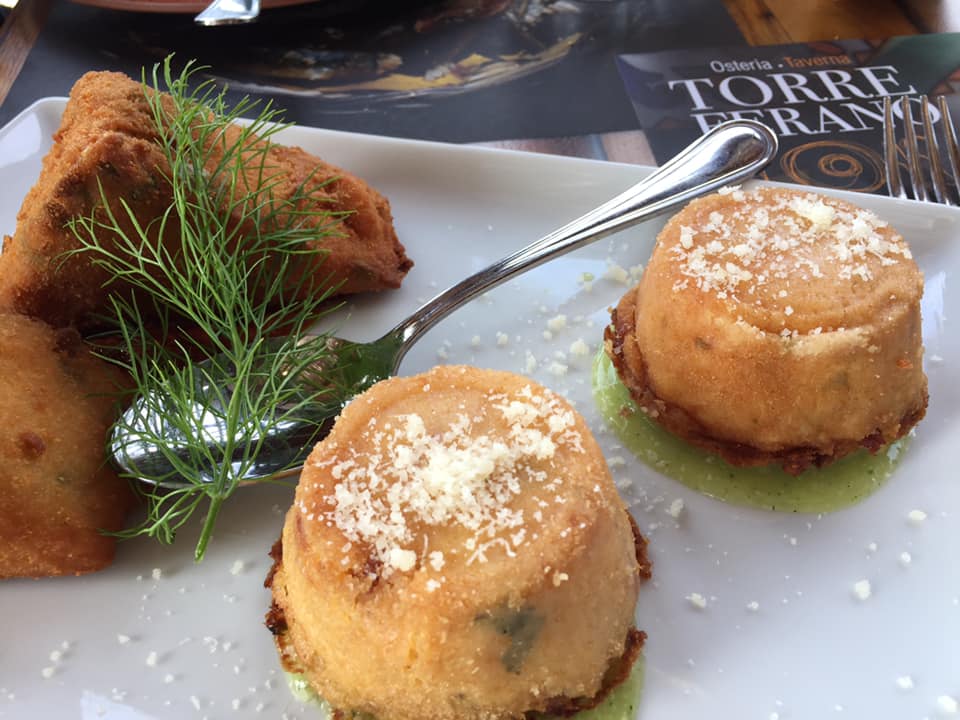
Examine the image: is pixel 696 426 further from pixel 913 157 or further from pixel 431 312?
pixel 913 157

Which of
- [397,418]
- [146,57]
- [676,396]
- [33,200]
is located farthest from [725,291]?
[146,57]

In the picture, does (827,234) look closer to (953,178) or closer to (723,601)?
(723,601)

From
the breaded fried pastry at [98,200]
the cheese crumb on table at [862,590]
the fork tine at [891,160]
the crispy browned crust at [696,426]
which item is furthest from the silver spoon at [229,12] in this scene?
the cheese crumb on table at [862,590]

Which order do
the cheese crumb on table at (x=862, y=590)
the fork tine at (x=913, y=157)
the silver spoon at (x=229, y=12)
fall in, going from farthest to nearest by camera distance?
the silver spoon at (x=229, y=12)
the fork tine at (x=913, y=157)
the cheese crumb on table at (x=862, y=590)

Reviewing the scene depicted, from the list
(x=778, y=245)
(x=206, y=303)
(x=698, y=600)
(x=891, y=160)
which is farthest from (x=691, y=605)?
(x=891, y=160)

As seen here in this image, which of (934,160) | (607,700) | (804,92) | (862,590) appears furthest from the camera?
(804,92)

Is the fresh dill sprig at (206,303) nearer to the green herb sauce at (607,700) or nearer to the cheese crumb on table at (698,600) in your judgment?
the green herb sauce at (607,700)
